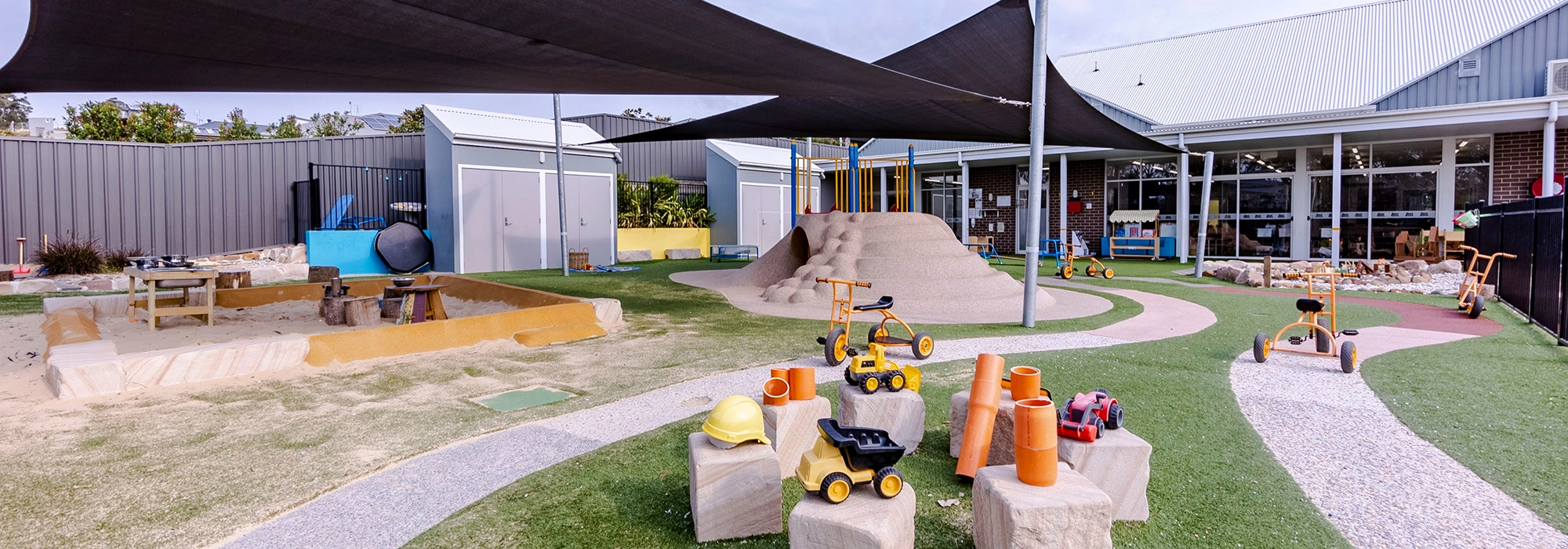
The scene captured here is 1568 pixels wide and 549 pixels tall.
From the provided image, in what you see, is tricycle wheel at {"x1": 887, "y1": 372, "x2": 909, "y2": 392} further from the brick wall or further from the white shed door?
the brick wall

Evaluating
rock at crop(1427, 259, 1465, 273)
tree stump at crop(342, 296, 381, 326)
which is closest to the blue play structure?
tree stump at crop(342, 296, 381, 326)

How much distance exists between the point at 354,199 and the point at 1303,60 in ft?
72.7

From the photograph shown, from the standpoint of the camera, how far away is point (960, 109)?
8.30 m

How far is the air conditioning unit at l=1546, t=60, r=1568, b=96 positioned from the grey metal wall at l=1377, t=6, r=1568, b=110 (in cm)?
32

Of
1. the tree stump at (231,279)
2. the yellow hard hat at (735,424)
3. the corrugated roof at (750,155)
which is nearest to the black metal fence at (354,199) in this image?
the tree stump at (231,279)

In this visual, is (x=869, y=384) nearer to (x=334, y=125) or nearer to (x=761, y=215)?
(x=761, y=215)

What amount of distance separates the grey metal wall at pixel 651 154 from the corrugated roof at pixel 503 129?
5.13 meters

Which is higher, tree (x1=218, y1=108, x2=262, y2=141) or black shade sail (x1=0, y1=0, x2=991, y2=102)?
tree (x1=218, y1=108, x2=262, y2=141)

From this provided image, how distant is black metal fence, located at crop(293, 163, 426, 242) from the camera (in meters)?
15.0

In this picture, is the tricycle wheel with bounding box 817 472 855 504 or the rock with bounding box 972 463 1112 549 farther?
the tricycle wheel with bounding box 817 472 855 504

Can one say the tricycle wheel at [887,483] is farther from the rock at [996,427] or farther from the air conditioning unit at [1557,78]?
the air conditioning unit at [1557,78]

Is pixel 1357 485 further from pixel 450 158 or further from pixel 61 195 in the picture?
pixel 61 195

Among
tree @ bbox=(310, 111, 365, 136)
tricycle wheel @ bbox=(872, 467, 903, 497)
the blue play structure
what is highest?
tree @ bbox=(310, 111, 365, 136)

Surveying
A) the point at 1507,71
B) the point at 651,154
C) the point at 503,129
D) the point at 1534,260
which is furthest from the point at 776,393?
the point at 651,154
